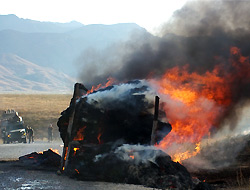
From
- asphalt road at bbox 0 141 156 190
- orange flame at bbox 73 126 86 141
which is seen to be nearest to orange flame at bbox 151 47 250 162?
orange flame at bbox 73 126 86 141

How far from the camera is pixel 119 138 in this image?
18.8 metres

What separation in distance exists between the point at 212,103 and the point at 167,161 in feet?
18.6

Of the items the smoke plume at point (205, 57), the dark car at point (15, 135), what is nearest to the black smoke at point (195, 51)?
the smoke plume at point (205, 57)

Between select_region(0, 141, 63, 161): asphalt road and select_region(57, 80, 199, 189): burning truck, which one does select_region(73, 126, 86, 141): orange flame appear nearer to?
select_region(57, 80, 199, 189): burning truck

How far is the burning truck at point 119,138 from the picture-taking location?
1641cm

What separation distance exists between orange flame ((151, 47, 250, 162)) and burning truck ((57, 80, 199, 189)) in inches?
34.9

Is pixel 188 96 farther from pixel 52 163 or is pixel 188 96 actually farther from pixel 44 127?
pixel 44 127

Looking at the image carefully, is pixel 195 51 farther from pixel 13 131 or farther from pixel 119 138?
pixel 13 131

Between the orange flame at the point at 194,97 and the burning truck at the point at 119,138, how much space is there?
0.89 metres

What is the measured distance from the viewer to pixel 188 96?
20078 mm

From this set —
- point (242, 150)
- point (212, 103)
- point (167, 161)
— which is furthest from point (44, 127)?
point (167, 161)

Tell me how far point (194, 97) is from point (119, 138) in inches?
161

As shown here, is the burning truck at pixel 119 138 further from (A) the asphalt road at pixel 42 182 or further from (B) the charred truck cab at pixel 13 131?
(B) the charred truck cab at pixel 13 131

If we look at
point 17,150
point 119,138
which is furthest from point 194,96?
point 17,150
